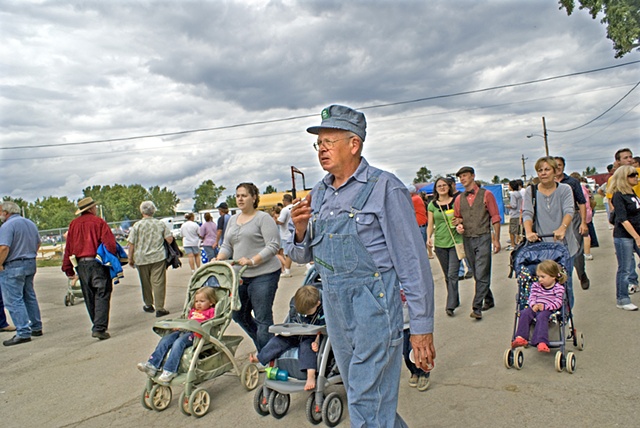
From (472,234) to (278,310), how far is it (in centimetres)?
352

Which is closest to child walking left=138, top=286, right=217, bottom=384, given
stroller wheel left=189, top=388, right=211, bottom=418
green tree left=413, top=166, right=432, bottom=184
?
stroller wheel left=189, top=388, right=211, bottom=418

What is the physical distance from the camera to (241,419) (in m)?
4.37

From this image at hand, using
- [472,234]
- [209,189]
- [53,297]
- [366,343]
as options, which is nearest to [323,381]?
[366,343]

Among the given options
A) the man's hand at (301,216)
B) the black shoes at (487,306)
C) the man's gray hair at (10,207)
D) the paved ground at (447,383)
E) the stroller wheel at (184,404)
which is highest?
the man's gray hair at (10,207)

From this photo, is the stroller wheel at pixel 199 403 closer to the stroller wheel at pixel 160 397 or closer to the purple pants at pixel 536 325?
the stroller wheel at pixel 160 397

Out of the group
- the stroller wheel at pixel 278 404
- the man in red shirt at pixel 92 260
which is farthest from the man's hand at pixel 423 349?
the man in red shirt at pixel 92 260

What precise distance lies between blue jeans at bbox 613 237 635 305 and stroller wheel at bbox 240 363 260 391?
15.5 ft

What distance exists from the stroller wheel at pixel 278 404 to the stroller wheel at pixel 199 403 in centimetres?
67

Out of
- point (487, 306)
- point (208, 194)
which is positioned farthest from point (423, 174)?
point (487, 306)

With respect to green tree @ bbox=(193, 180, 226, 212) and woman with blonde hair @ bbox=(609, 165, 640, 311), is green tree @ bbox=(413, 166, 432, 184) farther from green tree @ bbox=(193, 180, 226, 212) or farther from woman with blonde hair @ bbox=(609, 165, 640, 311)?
woman with blonde hair @ bbox=(609, 165, 640, 311)

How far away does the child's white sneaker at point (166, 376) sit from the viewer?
4.56 metres

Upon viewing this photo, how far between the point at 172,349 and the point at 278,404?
3.55 feet

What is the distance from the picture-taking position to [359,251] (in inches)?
102

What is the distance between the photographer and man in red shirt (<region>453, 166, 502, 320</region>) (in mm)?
6898
